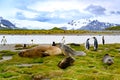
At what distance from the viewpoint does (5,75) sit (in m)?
23.5

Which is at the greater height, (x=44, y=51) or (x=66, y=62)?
(x=44, y=51)

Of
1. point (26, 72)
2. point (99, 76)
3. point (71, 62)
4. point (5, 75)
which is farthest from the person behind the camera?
point (71, 62)

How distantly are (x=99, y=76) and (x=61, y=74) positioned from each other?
10.8ft

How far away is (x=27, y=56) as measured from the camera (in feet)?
125

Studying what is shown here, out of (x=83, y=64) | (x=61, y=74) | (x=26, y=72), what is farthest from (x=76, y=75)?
(x=83, y=64)

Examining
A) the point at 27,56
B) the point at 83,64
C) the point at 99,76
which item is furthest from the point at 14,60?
the point at 99,76

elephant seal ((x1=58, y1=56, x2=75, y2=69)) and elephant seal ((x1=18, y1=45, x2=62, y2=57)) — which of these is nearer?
elephant seal ((x1=58, y1=56, x2=75, y2=69))

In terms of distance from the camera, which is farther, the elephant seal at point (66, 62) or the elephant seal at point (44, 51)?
the elephant seal at point (44, 51)

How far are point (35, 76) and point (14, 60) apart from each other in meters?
13.9

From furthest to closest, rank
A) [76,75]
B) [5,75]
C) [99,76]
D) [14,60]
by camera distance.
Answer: [14,60] → [5,75] → [76,75] → [99,76]

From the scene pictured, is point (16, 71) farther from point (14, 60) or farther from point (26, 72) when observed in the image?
point (14, 60)

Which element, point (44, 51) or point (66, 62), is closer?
point (66, 62)

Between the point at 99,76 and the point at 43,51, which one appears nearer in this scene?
the point at 99,76

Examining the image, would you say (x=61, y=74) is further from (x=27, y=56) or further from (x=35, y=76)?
(x=27, y=56)
